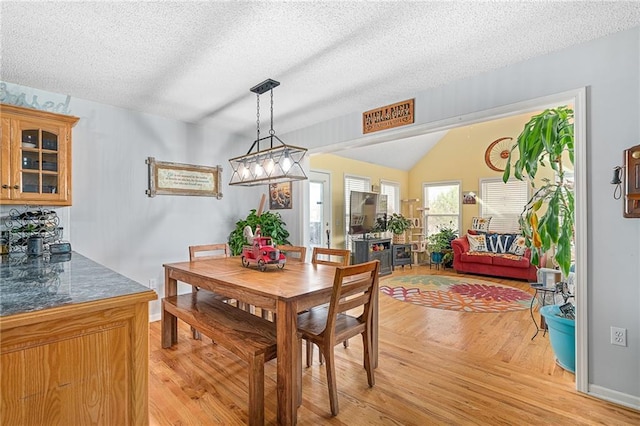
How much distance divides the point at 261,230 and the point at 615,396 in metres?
3.70

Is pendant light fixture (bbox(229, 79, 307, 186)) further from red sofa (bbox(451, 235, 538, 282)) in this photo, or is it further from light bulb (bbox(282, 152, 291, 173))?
red sofa (bbox(451, 235, 538, 282))

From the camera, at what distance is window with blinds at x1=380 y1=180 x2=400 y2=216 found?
775 cm

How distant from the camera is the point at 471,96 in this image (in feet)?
9.05

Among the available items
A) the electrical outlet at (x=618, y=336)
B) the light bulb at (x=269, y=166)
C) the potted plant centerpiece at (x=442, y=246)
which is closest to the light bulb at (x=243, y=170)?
the light bulb at (x=269, y=166)

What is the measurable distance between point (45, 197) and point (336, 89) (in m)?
2.78

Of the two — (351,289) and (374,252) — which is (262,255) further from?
(374,252)

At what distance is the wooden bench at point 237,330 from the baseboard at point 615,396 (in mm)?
2174

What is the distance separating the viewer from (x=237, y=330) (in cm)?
212

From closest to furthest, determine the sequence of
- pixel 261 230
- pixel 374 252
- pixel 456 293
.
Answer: pixel 261 230
pixel 456 293
pixel 374 252

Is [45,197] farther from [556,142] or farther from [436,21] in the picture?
[556,142]

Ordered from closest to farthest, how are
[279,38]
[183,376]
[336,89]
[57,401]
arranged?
1. [57,401]
2. [279,38]
3. [183,376]
4. [336,89]

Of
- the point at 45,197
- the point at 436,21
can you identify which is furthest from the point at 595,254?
the point at 45,197

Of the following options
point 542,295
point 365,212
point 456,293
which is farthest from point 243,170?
point 365,212

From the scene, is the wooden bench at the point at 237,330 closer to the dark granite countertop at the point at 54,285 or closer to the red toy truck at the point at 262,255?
the red toy truck at the point at 262,255
